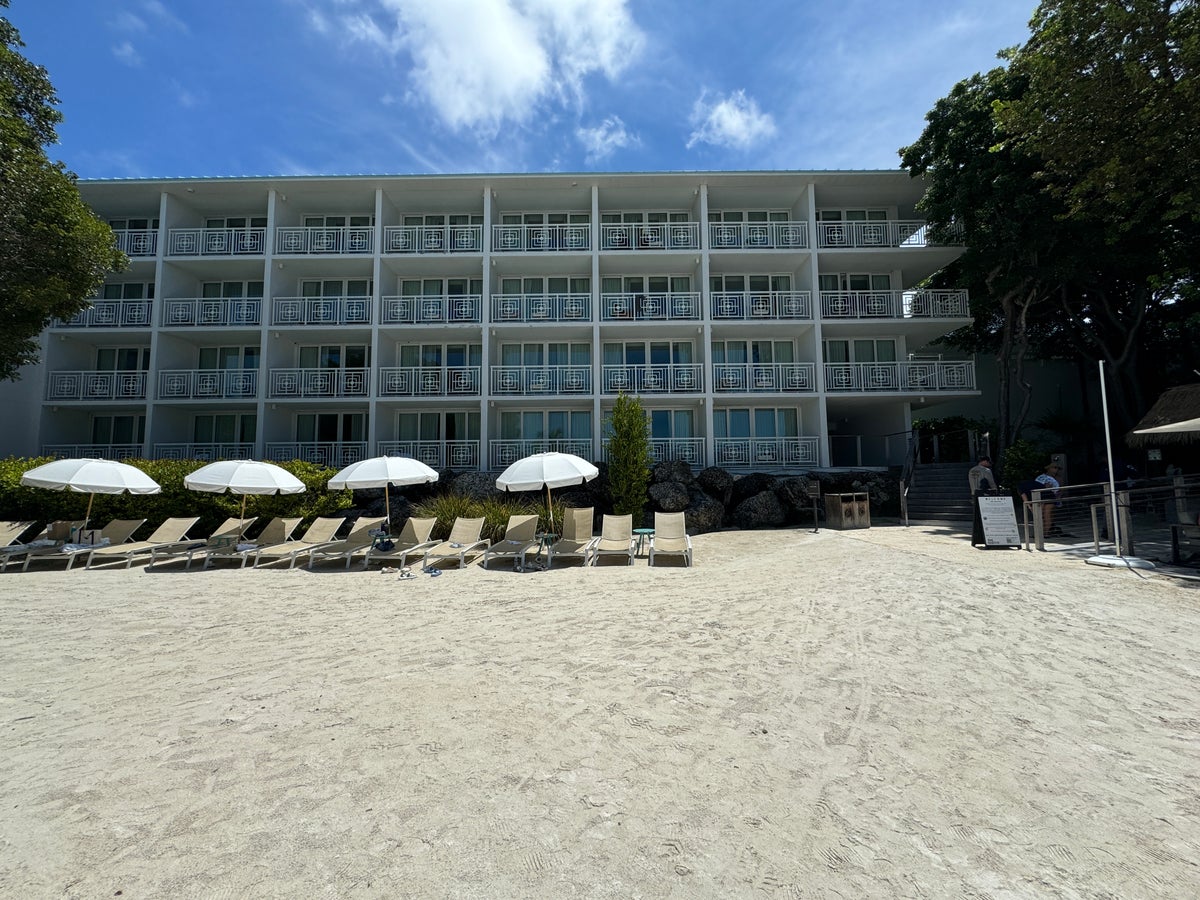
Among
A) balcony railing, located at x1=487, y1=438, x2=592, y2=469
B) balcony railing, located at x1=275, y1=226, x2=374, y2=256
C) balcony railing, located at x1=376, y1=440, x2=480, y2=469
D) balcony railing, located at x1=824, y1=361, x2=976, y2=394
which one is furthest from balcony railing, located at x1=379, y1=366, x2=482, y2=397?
balcony railing, located at x1=824, y1=361, x2=976, y2=394

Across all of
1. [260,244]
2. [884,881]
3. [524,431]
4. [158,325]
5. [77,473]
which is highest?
[260,244]

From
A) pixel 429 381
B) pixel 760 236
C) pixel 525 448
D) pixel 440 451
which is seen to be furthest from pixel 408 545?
pixel 760 236

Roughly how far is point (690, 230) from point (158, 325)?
59.8ft

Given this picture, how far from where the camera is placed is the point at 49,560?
11.4 metres

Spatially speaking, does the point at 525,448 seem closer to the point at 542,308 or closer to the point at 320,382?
the point at 542,308

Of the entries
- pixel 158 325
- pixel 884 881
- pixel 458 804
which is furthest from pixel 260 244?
pixel 884 881

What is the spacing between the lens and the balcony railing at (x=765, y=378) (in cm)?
1898

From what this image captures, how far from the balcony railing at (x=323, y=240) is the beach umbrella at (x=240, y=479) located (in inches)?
439

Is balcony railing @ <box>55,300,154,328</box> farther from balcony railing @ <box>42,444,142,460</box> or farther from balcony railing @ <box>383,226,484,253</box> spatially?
balcony railing @ <box>383,226,484,253</box>

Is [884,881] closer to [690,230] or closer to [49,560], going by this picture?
[49,560]

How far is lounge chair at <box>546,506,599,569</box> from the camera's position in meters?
10.6

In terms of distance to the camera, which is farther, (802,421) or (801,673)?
(802,421)

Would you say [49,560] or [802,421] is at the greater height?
[802,421]

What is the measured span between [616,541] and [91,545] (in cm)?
1019
